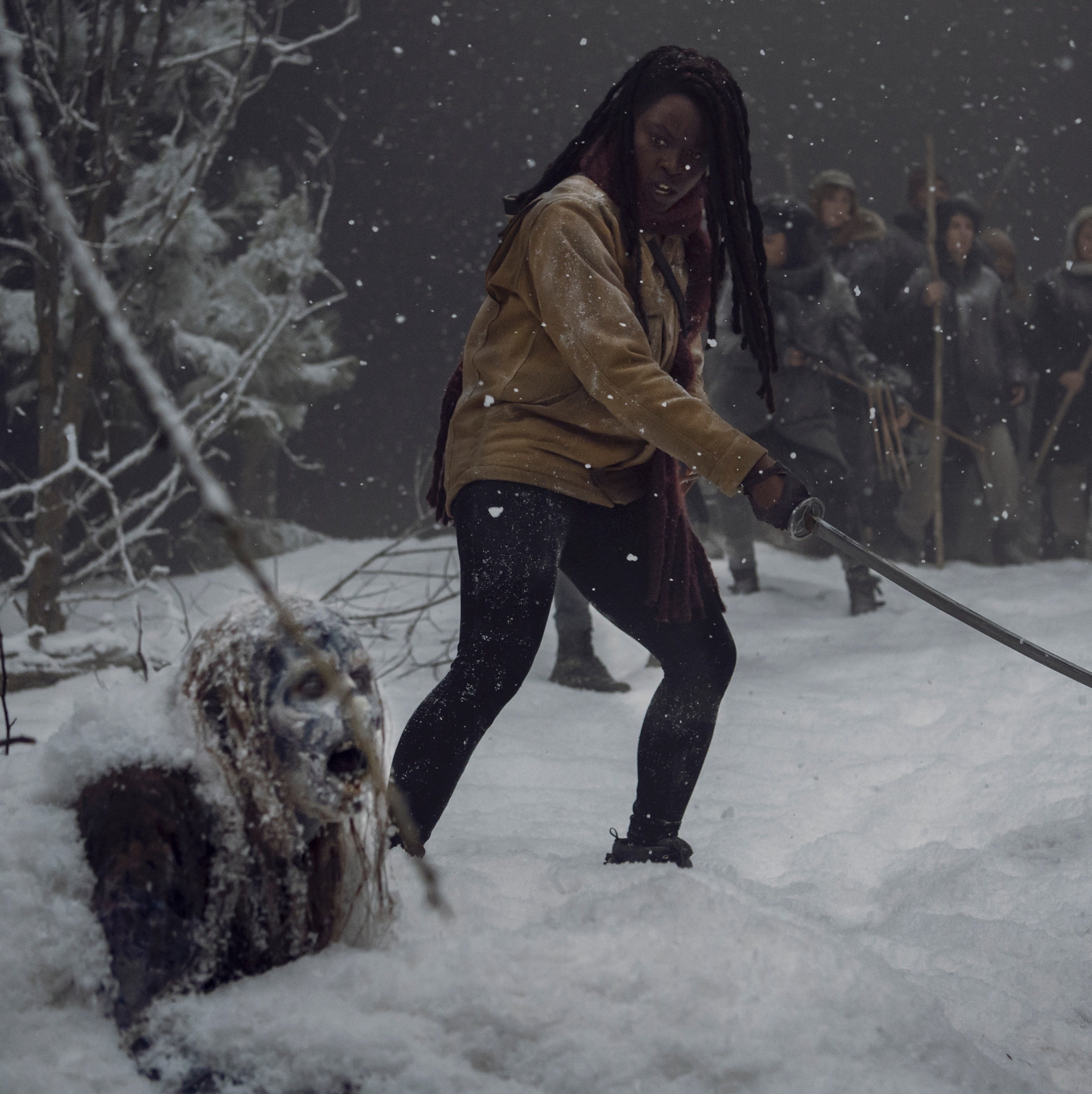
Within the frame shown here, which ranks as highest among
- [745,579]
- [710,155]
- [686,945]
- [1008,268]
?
[1008,268]

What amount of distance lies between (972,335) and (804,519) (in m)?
6.11

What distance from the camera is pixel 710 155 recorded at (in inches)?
71.1

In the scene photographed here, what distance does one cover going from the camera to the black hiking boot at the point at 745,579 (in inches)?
228

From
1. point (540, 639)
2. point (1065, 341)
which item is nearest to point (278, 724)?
point (540, 639)

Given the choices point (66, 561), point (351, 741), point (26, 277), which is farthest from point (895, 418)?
point (351, 741)

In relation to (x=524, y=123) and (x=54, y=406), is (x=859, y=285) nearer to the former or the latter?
(x=524, y=123)

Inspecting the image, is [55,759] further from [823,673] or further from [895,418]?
[895,418]

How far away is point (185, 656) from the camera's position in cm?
111

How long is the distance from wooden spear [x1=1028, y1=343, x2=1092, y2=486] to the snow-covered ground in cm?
449

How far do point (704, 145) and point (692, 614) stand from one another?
33.4 inches

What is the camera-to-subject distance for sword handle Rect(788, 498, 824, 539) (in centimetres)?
161

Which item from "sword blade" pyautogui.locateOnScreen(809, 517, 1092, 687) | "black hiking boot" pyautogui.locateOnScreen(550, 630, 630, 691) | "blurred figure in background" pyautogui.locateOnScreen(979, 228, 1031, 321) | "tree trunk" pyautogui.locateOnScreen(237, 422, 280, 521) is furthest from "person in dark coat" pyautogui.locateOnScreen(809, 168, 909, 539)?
"sword blade" pyautogui.locateOnScreen(809, 517, 1092, 687)

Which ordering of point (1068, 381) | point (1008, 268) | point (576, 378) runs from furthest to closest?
point (1008, 268) → point (1068, 381) → point (576, 378)

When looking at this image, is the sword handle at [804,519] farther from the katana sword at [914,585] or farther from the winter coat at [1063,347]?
the winter coat at [1063,347]
